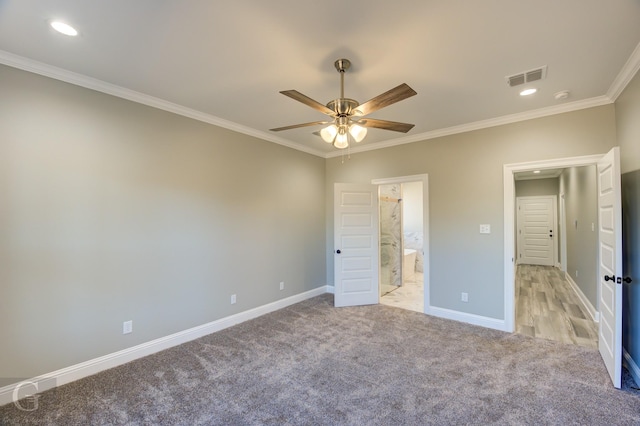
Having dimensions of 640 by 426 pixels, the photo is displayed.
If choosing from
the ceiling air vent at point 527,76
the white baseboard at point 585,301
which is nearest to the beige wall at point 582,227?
the white baseboard at point 585,301

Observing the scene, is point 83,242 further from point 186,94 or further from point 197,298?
point 186,94

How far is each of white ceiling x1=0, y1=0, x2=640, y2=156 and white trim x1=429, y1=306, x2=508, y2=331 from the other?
107 inches

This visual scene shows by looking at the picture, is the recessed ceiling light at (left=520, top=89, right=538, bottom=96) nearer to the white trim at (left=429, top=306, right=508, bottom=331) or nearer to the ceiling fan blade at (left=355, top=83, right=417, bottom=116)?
the ceiling fan blade at (left=355, top=83, right=417, bottom=116)

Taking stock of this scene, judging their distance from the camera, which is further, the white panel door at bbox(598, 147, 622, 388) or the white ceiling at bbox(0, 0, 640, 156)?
the white panel door at bbox(598, 147, 622, 388)

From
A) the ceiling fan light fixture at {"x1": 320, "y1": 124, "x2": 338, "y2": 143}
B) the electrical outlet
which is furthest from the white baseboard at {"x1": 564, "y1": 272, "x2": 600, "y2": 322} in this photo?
the electrical outlet

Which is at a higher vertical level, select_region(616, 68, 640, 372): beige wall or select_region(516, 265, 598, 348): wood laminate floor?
select_region(616, 68, 640, 372): beige wall

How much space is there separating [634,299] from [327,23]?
3.51 m

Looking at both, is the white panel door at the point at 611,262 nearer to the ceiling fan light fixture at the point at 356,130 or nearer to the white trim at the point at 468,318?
the white trim at the point at 468,318

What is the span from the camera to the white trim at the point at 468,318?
3668mm

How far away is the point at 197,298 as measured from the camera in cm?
348

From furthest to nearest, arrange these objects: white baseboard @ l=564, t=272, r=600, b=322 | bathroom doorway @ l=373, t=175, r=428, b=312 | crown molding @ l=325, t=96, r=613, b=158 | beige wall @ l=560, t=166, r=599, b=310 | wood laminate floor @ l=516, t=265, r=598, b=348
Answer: bathroom doorway @ l=373, t=175, r=428, b=312 → beige wall @ l=560, t=166, r=599, b=310 → white baseboard @ l=564, t=272, r=600, b=322 → wood laminate floor @ l=516, t=265, r=598, b=348 → crown molding @ l=325, t=96, r=613, b=158

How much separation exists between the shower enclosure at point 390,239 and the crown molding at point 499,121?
1421mm

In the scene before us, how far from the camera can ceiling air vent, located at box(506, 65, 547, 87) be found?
249cm

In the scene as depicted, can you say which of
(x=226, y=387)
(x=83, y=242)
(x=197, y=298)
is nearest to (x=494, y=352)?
(x=226, y=387)
